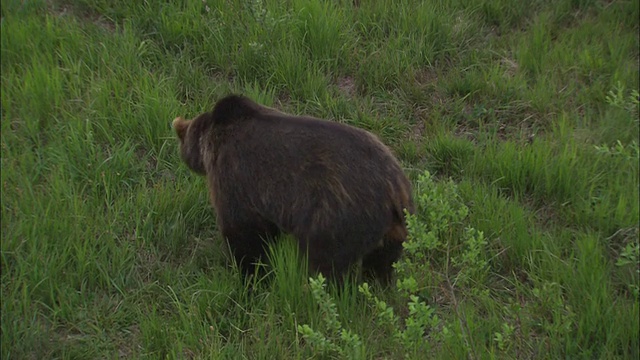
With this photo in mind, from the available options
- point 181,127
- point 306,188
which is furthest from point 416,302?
point 181,127

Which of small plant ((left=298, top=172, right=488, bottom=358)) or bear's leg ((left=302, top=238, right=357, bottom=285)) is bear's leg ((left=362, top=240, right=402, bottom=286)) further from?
bear's leg ((left=302, top=238, right=357, bottom=285))

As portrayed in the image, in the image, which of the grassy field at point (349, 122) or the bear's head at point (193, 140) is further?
the bear's head at point (193, 140)

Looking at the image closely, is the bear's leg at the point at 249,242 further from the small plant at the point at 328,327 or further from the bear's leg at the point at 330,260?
the small plant at the point at 328,327

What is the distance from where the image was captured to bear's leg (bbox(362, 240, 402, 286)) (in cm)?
438

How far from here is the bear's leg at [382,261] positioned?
438 centimetres

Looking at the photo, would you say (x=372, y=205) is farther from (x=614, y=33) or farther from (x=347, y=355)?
(x=614, y=33)

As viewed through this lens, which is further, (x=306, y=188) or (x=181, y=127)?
(x=181, y=127)

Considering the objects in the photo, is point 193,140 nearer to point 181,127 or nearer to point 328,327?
point 181,127

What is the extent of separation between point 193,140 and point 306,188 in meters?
1.09

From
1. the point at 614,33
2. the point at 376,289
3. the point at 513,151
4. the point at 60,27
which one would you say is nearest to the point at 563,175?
the point at 513,151

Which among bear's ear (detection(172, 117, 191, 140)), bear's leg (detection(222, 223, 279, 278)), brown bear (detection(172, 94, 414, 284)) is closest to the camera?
brown bear (detection(172, 94, 414, 284))

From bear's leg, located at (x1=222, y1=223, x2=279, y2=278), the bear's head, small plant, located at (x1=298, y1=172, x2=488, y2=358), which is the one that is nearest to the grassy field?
small plant, located at (x1=298, y1=172, x2=488, y2=358)

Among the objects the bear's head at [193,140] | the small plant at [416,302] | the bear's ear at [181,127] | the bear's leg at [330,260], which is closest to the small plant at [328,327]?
the small plant at [416,302]

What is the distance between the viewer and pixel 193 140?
191 inches
